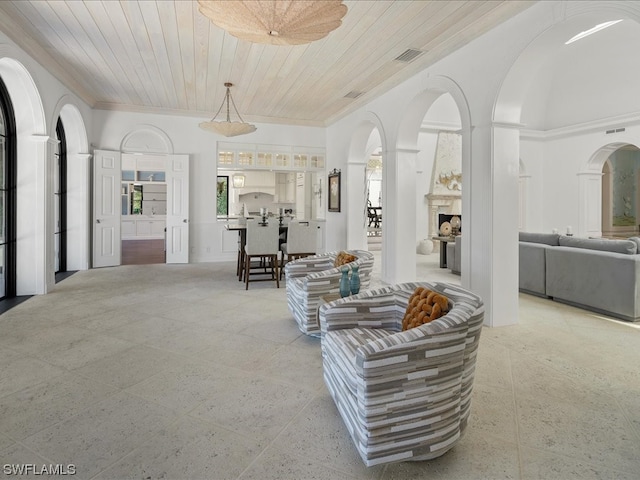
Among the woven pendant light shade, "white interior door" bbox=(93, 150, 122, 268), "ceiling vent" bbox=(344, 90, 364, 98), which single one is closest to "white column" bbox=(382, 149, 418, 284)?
"ceiling vent" bbox=(344, 90, 364, 98)

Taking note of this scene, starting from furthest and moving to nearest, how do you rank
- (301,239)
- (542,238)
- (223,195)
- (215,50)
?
(223,195), (301,239), (542,238), (215,50)

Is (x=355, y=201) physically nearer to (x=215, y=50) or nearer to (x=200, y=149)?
(x=200, y=149)

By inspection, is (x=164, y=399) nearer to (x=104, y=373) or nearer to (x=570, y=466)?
(x=104, y=373)

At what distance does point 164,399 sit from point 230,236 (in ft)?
20.7

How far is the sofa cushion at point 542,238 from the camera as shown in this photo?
16.1 feet

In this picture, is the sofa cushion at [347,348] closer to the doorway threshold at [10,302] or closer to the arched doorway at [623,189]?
the doorway threshold at [10,302]

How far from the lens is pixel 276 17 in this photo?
8.66 feet

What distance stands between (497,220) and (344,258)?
159 cm

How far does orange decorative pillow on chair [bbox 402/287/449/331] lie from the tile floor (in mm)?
645

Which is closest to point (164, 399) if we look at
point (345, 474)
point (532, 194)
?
point (345, 474)

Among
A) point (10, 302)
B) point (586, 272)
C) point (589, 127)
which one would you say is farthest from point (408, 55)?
point (589, 127)

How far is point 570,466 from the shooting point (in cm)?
179

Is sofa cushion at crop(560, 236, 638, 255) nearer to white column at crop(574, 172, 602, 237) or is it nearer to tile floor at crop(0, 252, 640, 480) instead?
tile floor at crop(0, 252, 640, 480)

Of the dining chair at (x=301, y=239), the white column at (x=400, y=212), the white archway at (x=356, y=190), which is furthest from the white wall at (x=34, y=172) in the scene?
the white archway at (x=356, y=190)
